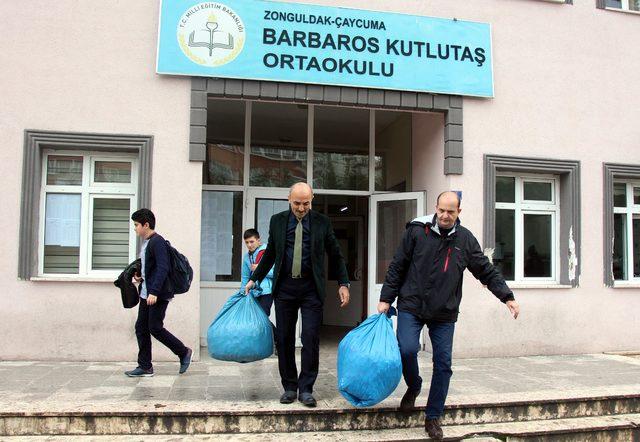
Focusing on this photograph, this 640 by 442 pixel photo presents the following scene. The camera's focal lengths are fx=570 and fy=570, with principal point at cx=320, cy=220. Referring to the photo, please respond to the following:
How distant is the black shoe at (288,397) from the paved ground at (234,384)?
2.0 inches

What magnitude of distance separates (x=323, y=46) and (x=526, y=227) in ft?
12.4

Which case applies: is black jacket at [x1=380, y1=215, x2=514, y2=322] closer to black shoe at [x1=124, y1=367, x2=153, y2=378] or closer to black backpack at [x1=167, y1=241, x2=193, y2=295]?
black backpack at [x1=167, y1=241, x2=193, y2=295]

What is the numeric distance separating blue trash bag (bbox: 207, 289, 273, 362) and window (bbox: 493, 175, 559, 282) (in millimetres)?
4078

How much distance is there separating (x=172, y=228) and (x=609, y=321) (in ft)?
19.6

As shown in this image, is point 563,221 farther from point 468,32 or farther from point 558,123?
point 468,32

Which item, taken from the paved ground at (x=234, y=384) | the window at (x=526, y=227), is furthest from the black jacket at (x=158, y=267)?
the window at (x=526, y=227)

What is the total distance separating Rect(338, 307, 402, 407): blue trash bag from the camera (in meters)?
4.27

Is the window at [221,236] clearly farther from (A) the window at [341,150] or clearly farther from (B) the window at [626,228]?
(B) the window at [626,228]

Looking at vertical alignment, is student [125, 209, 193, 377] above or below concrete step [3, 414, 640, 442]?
above

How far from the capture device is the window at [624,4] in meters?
8.20

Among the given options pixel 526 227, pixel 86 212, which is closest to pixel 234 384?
pixel 86 212

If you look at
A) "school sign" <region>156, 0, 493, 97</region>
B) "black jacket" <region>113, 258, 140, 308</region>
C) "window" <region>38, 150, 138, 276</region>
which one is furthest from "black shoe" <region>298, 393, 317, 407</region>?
"school sign" <region>156, 0, 493, 97</region>

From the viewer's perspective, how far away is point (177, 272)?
5645 millimetres

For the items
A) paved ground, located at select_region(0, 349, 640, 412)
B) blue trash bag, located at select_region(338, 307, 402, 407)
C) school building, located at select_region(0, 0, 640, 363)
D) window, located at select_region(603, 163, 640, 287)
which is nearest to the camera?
blue trash bag, located at select_region(338, 307, 402, 407)
